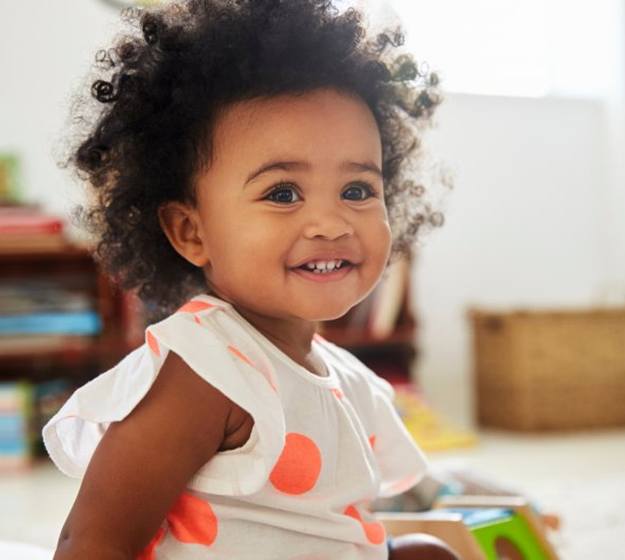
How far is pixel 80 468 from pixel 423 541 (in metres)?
0.34

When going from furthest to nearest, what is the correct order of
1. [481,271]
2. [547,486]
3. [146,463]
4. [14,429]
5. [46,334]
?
[481,271], [46,334], [14,429], [547,486], [146,463]

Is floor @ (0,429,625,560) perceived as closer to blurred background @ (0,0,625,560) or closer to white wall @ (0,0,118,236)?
blurred background @ (0,0,625,560)

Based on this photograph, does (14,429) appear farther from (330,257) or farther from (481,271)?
(330,257)

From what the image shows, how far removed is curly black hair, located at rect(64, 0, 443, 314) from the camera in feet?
2.48

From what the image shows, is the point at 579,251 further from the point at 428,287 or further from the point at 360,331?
the point at 360,331

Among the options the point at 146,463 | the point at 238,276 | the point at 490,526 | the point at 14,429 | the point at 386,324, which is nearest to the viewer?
the point at 146,463

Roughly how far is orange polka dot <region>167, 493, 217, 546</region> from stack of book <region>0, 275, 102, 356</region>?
1773 millimetres

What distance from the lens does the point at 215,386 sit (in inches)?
26.6

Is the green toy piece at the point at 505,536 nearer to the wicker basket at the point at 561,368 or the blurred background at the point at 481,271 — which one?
the blurred background at the point at 481,271

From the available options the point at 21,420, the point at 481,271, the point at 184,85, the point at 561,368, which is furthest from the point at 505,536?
the point at 481,271

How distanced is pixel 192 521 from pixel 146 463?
9cm

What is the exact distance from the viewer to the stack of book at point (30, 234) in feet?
7.79

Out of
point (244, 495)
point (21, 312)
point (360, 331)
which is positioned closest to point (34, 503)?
point (21, 312)

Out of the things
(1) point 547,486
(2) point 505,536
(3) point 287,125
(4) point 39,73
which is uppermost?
(4) point 39,73
